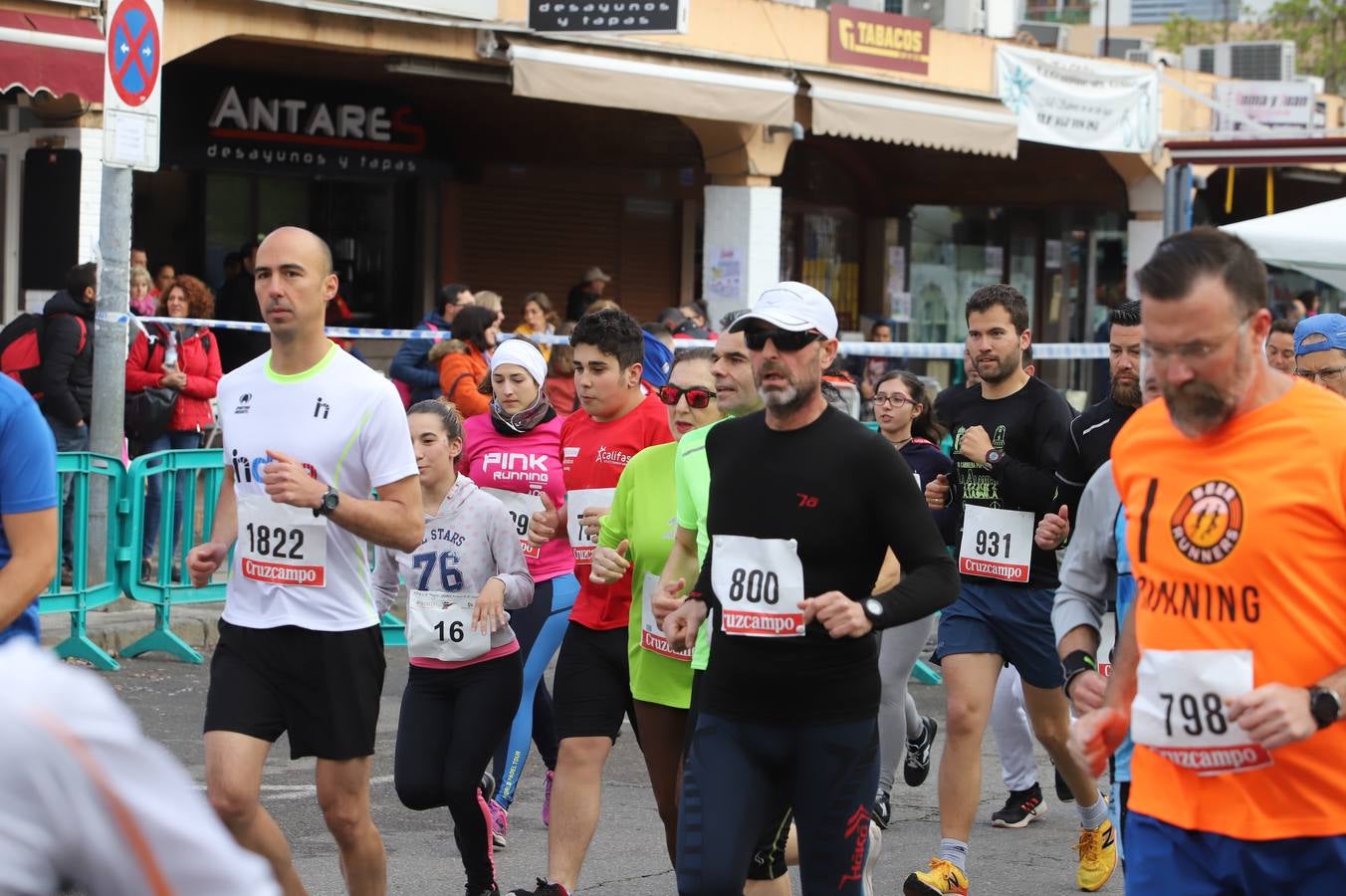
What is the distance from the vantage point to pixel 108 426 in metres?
11.4

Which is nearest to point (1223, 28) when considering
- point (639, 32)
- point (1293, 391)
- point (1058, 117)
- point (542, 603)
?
point (1058, 117)

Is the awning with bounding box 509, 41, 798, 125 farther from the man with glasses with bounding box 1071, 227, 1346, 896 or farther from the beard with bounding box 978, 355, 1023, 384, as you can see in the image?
the man with glasses with bounding box 1071, 227, 1346, 896

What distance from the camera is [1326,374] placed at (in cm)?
711

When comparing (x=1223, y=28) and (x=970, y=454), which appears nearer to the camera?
(x=970, y=454)

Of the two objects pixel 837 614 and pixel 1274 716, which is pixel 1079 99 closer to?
pixel 837 614

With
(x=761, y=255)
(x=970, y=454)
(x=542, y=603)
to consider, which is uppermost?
(x=761, y=255)

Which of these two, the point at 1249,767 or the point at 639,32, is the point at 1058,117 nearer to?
the point at 639,32

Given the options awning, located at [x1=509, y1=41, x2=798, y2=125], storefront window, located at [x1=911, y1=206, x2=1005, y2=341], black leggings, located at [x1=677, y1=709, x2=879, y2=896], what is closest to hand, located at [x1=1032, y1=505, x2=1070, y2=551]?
black leggings, located at [x1=677, y1=709, x2=879, y2=896]

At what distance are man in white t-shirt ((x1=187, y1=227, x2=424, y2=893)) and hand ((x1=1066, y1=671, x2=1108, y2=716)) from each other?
2.02m

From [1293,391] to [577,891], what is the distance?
3654mm

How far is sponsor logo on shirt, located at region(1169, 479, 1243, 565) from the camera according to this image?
371 cm

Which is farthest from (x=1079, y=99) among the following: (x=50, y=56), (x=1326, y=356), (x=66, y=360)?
(x=1326, y=356)

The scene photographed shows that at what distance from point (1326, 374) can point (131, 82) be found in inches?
261

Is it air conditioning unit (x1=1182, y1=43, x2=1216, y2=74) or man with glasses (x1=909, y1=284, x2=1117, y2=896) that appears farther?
air conditioning unit (x1=1182, y1=43, x2=1216, y2=74)
